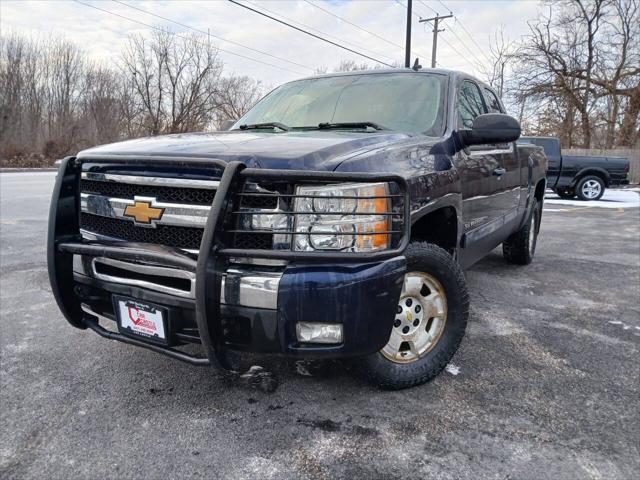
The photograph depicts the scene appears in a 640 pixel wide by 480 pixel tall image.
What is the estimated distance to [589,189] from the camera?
599 inches

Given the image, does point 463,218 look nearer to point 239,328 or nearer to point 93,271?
point 239,328

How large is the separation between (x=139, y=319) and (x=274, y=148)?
1021mm

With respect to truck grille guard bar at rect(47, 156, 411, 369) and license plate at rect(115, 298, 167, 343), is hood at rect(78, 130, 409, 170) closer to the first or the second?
truck grille guard bar at rect(47, 156, 411, 369)

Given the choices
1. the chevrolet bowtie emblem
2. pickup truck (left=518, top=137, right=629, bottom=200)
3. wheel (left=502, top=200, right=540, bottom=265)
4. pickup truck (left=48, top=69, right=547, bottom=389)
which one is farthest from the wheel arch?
pickup truck (left=518, top=137, right=629, bottom=200)

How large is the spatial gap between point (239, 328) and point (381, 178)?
882 mm

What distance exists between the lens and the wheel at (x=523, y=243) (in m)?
5.48

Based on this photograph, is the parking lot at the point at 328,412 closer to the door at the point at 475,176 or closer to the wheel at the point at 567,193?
the door at the point at 475,176

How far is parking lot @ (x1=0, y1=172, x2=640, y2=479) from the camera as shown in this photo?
203 cm

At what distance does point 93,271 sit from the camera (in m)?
2.48

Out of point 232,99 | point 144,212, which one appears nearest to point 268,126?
point 144,212

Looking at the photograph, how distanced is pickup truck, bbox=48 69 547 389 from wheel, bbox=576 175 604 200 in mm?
14010

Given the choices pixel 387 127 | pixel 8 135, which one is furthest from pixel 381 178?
pixel 8 135

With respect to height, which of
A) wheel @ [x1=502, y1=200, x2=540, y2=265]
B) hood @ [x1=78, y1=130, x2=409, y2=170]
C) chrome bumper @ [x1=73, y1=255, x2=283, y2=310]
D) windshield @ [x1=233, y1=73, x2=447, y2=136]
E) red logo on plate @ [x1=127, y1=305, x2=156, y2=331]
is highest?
windshield @ [x1=233, y1=73, x2=447, y2=136]

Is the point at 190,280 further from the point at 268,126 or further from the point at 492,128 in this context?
the point at 492,128
